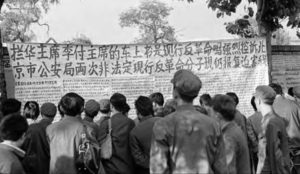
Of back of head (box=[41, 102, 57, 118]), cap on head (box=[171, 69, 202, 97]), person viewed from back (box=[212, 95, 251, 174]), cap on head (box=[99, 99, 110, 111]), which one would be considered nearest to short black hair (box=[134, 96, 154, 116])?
cap on head (box=[99, 99, 110, 111])

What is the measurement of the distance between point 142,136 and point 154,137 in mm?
1836

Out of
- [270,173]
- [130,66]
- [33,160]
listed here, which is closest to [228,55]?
[130,66]

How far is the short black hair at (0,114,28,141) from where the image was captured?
3.78 metres

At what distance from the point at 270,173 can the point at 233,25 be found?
555 cm

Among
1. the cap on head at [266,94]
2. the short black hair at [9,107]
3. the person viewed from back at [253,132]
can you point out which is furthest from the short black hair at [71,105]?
the person viewed from back at [253,132]

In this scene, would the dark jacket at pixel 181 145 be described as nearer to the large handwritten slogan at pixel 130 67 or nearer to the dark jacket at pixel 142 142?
the dark jacket at pixel 142 142

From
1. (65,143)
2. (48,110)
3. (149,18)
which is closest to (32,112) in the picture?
(48,110)

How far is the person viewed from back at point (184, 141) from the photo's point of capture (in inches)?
134

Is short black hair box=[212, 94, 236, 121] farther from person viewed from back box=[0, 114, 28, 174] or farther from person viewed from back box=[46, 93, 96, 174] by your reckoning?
person viewed from back box=[0, 114, 28, 174]

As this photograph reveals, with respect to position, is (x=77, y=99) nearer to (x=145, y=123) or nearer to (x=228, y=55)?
(x=145, y=123)

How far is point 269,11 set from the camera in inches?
388

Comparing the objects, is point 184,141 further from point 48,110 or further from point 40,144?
point 48,110

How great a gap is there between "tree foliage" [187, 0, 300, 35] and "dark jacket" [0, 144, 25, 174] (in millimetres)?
6824

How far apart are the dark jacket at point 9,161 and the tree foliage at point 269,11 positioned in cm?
682
